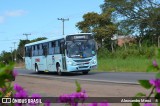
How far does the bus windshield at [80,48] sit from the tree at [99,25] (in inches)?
1457

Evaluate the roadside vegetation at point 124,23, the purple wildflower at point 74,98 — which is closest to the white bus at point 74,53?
the purple wildflower at point 74,98

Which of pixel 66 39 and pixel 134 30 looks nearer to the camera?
pixel 66 39

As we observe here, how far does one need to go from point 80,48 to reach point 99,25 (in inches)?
1607

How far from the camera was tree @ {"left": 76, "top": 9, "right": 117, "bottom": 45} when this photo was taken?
62.5 metres

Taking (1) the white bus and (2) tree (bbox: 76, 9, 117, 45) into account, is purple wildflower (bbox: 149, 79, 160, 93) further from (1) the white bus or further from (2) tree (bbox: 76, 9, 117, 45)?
(2) tree (bbox: 76, 9, 117, 45)

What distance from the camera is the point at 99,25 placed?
65312 mm

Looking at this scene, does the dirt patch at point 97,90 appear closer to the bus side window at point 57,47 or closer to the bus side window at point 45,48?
the bus side window at point 57,47

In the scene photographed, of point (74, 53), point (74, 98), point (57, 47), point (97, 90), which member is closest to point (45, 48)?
point (57, 47)

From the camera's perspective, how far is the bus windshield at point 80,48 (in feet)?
81.2

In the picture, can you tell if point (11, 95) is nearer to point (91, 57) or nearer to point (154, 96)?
point (154, 96)

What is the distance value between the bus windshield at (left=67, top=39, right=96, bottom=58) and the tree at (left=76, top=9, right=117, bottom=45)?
3700 centimetres

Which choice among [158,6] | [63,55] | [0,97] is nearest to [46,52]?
[63,55]

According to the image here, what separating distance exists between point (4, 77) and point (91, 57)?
2286 cm

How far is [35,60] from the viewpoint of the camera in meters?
31.4
